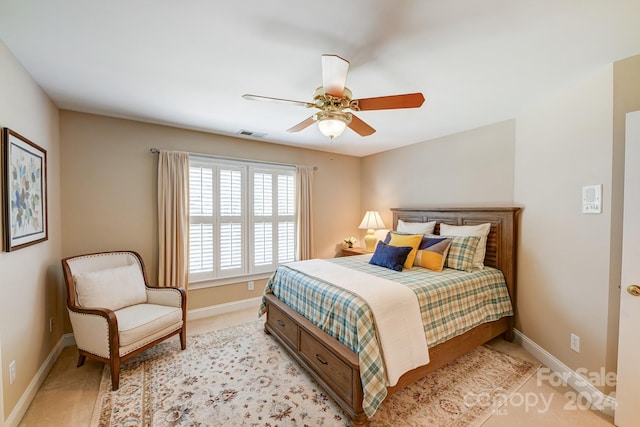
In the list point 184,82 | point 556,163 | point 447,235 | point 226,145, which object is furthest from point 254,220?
point 556,163

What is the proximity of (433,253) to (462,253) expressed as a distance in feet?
0.98

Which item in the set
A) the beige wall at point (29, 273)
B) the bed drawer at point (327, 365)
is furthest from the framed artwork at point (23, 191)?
the bed drawer at point (327, 365)

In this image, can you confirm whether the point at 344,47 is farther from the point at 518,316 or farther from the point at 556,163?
the point at 518,316

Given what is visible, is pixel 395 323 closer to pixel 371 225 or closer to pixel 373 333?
pixel 373 333

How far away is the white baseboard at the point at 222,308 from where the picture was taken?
346 cm

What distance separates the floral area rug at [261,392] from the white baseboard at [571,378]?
0.19 m

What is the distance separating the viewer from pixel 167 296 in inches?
107

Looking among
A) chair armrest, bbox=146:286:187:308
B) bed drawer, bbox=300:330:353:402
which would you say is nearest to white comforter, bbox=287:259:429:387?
bed drawer, bbox=300:330:353:402

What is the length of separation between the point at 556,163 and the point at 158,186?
13.6 ft

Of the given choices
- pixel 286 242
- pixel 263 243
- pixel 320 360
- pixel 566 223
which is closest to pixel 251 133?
pixel 263 243

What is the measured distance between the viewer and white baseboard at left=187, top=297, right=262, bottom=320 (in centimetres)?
346

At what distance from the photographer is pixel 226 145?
3662 mm

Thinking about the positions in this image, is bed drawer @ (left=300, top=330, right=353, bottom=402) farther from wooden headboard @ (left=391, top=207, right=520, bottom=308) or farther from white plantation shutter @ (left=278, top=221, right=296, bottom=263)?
wooden headboard @ (left=391, top=207, right=520, bottom=308)

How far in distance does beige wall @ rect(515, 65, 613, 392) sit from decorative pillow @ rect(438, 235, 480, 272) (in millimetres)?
484
